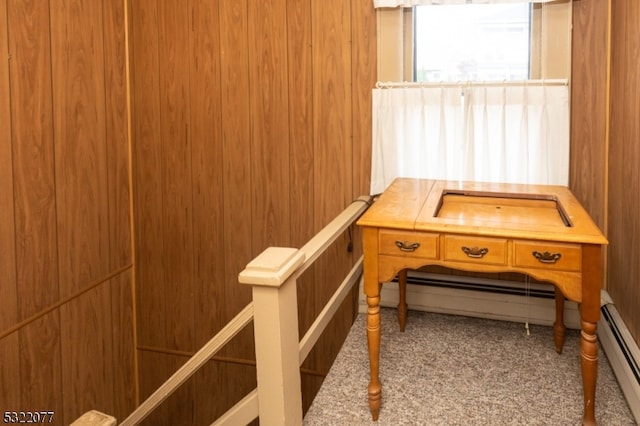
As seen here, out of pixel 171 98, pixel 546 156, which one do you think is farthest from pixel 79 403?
pixel 546 156

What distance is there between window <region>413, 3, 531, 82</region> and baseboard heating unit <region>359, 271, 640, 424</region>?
39.1 inches

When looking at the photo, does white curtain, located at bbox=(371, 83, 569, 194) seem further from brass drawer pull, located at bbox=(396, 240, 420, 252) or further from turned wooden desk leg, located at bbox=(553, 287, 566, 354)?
brass drawer pull, located at bbox=(396, 240, 420, 252)

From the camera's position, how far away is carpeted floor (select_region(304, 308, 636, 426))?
1910 mm

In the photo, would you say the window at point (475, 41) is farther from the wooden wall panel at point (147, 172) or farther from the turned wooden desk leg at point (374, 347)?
the wooden wall panel at point (147, 172)

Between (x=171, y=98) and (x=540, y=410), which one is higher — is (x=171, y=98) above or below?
above

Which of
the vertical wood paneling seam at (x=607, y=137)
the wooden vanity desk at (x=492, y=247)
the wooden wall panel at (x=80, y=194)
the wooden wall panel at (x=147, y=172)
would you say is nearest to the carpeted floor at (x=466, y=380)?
the wooden vanity desk at (x=492, y=247)

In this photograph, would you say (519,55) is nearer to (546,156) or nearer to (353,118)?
(546,156)

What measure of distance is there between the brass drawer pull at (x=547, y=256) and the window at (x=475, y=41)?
1.17 metres

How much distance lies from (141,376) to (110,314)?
495 millimetres

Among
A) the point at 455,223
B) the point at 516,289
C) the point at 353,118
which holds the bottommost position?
the point at 516,289

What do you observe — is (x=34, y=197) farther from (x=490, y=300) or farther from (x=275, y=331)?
(x=490, y=300)

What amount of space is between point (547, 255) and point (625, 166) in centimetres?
81

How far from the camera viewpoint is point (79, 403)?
2812mm

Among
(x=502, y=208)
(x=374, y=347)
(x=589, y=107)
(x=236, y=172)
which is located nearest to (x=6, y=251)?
(x=236, y=172)
